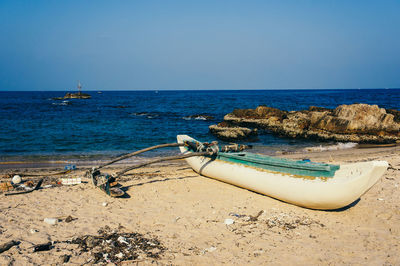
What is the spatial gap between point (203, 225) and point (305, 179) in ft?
8.51

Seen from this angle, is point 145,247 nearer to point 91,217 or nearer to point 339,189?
point 91,217

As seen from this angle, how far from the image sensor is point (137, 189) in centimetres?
812

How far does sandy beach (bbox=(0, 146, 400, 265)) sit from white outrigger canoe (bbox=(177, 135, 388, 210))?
0.29m

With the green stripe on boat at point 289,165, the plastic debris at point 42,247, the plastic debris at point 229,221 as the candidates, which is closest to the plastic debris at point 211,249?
the plastic debris at point 229,221

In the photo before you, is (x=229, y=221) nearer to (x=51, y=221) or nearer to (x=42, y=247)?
(x=42, y=247)

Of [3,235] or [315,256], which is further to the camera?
[3,235]

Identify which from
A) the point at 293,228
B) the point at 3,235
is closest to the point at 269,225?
the point at 293,228

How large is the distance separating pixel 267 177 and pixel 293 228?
1673mm

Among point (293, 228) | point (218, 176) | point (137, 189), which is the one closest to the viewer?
point (293, 228)

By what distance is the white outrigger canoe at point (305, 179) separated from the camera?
5742mm

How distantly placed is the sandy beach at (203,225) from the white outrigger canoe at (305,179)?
294mm

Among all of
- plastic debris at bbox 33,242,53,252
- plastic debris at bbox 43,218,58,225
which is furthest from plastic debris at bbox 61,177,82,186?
plastic debris at bbox 33,242,53,252

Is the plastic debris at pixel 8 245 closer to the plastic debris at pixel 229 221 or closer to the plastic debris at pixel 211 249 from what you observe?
the plastic debris at pixel 211 249

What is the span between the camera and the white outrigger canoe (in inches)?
226
